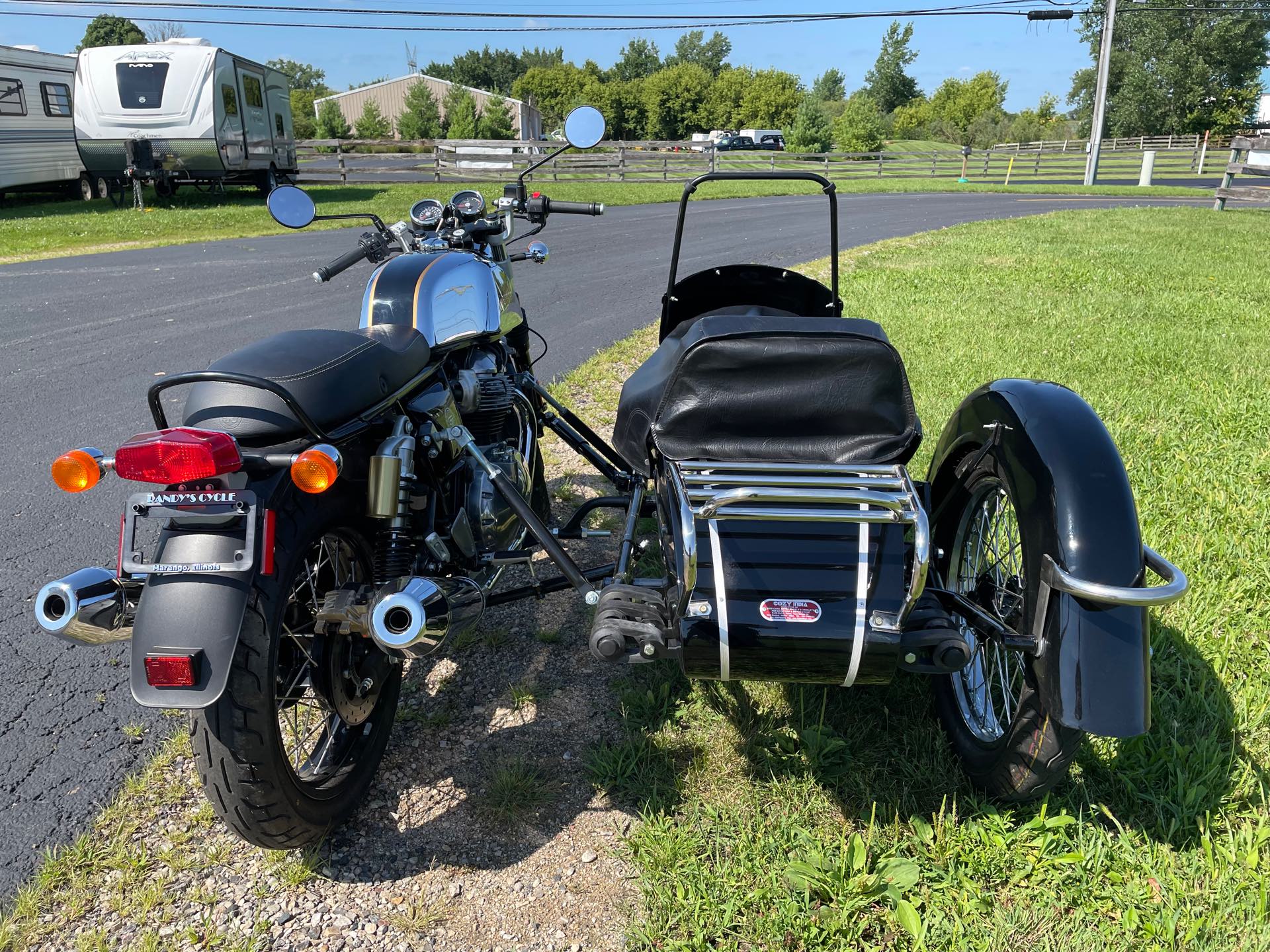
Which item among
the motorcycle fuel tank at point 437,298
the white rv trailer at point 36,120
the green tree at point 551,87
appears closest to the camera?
the motorcycle fuel tank at point 437,298

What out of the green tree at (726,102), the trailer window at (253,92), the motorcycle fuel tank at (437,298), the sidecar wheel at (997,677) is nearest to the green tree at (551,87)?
the green tree at (726,102)

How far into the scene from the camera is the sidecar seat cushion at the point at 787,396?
2240 millimetres

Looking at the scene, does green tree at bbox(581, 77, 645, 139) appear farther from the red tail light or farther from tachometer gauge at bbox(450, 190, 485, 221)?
the red tail light

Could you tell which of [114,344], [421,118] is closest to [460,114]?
[421,118]

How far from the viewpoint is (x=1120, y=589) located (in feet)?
6.23

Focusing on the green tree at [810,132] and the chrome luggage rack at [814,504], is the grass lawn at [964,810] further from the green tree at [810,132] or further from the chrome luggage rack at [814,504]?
the green tree at [810,132]

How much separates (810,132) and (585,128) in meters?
55.1

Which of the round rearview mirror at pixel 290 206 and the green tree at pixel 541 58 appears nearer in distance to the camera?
the round rearview mirror at pixel 290 206

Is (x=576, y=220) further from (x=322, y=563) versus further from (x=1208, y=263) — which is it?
(x=322, y=563)

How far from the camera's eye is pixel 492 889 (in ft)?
7.18

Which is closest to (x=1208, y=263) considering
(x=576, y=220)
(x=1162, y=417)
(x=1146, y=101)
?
(x=1162, y=417)

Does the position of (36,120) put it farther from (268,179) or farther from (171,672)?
(171,672)

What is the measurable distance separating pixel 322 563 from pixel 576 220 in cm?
1626

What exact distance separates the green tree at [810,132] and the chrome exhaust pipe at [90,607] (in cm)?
5463
